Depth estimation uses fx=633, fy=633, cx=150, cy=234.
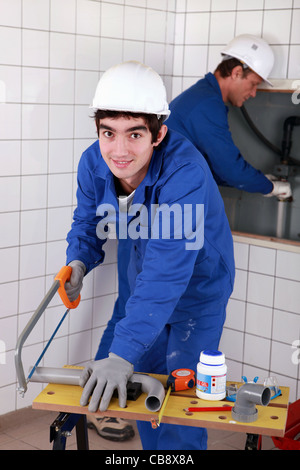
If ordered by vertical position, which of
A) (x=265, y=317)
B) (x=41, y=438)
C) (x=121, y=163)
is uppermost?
(x=121, y=163)

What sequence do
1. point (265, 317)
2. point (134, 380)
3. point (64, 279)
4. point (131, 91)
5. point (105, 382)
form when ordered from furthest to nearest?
1. point (265, 317)
2. point (64, 279)
3. point (131, 91)
4. point (134, 380)
5. point (105, 382)

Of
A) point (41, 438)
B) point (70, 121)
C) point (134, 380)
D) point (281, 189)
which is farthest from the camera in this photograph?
point (281, 189)

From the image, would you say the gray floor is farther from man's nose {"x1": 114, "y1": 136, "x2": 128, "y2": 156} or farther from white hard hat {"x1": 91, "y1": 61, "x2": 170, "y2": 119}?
white hard hat {"x1": 91, "y1": 61, "x2": 170, "y2": 119}

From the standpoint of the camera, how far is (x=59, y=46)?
9.15 feet

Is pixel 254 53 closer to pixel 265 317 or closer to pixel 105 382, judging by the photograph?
pixel 265 317

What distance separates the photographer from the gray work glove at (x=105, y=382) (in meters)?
1.45

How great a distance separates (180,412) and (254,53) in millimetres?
1865

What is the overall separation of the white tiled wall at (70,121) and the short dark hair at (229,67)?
168 mm

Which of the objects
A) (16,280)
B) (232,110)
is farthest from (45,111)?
(232,110)

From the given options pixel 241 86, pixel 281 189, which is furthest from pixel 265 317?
pixel 241 86

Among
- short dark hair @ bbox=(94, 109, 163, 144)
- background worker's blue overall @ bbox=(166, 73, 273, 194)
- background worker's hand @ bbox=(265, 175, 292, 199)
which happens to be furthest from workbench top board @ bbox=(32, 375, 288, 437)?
background worker's hand @ bbox=(265, 175, 292, 199)

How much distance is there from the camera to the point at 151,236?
1.79 meters

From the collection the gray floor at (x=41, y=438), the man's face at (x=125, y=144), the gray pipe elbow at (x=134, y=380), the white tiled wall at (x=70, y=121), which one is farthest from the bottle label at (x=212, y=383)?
the white tiled wall at (x=70, y=121)

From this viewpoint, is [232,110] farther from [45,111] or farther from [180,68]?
[45,111]
